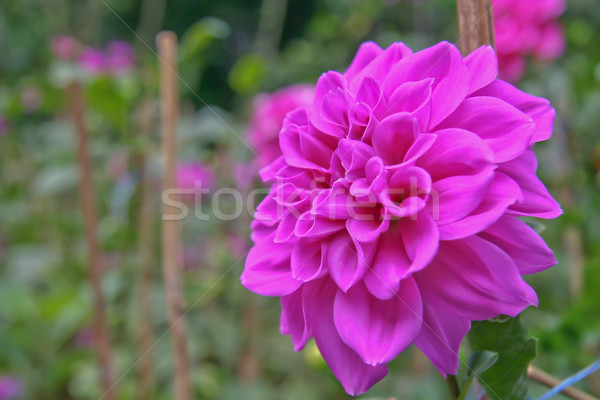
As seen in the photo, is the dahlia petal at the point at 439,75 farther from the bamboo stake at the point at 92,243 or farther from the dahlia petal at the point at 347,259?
the bamboo stake at the point at 92,243

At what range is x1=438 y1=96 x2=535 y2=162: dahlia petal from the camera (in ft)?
0.72

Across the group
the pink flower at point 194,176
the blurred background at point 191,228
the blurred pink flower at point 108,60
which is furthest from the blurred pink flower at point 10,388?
the blurred pink flower at point 108,60

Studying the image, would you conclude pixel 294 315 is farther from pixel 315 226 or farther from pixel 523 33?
pixel 523 33

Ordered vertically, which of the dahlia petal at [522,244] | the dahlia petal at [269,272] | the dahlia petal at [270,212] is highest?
the dahlia petal at [522,244]

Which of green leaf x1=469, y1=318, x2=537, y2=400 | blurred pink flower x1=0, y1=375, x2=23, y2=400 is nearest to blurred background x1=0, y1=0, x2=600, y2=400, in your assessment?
blurred pink flower x1=0, y1=375, x2=23, y2=400

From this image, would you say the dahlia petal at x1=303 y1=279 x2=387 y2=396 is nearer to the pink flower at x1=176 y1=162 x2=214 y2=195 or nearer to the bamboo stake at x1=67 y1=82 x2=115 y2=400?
the bamboo stake at x1=67 y1=82 x2=115 y2=400

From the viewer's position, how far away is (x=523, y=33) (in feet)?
2.60

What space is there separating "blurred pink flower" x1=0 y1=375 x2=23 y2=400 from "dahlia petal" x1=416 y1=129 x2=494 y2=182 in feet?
3.22

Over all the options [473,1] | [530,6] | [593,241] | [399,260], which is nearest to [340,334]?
[399,260]

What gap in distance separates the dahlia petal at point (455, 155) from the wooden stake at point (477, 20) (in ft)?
0.23

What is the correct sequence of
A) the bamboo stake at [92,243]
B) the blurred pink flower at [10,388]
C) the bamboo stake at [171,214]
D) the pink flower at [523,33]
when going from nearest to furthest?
the bamboo stake at [171,214]
the bamboo stake at [92,243]
the pink flower at [523,33]
the blurred pink flower at [10,388]

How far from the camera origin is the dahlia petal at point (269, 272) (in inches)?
9.8

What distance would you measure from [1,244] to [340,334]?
4.56ft

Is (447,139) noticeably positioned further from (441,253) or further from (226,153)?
(226,153)
